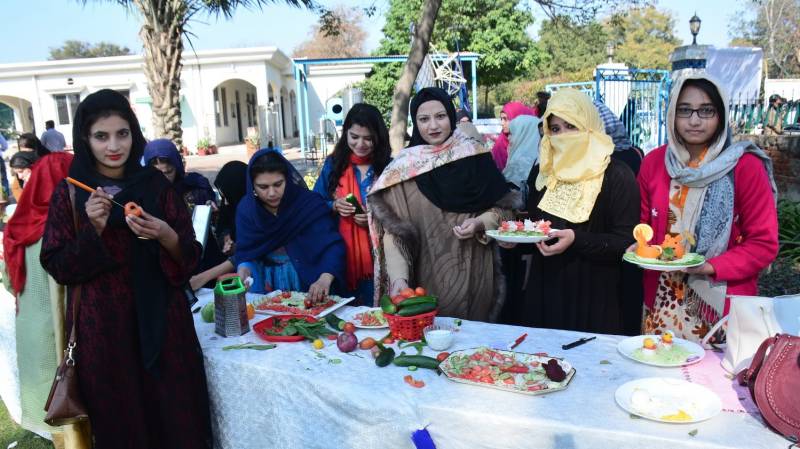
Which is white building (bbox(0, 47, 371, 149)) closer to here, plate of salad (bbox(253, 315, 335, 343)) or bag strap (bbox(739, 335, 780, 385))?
plate of salad (bbox(253, 315, 335, 343))

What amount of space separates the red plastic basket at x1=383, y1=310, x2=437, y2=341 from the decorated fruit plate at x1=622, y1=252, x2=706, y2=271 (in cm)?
82

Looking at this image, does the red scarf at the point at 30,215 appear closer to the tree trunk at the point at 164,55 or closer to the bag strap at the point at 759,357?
the bag strap at the point at 759,357

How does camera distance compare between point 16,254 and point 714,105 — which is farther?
point 16,254

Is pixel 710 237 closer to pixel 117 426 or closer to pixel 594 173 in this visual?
pixel 594 173

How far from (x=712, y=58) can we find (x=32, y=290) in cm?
1820

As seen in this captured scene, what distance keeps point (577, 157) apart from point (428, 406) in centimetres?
137

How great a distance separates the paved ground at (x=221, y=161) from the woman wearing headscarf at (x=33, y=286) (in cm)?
1265

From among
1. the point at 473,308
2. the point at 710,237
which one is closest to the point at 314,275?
the point at 473,308

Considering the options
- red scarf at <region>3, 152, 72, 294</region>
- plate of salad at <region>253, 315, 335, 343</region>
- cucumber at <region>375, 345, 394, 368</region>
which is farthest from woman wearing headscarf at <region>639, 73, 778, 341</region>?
red scarf at <region>3, 152, 72, 294</region>

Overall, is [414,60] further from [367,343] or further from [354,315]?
[367,343]

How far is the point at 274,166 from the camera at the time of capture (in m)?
3.06

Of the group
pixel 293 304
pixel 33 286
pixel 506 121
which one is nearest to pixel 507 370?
pixel 293 304

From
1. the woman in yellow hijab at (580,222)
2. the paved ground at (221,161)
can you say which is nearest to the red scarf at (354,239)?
the woman in yellow hijab at (580,222)

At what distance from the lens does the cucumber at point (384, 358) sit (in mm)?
2061
